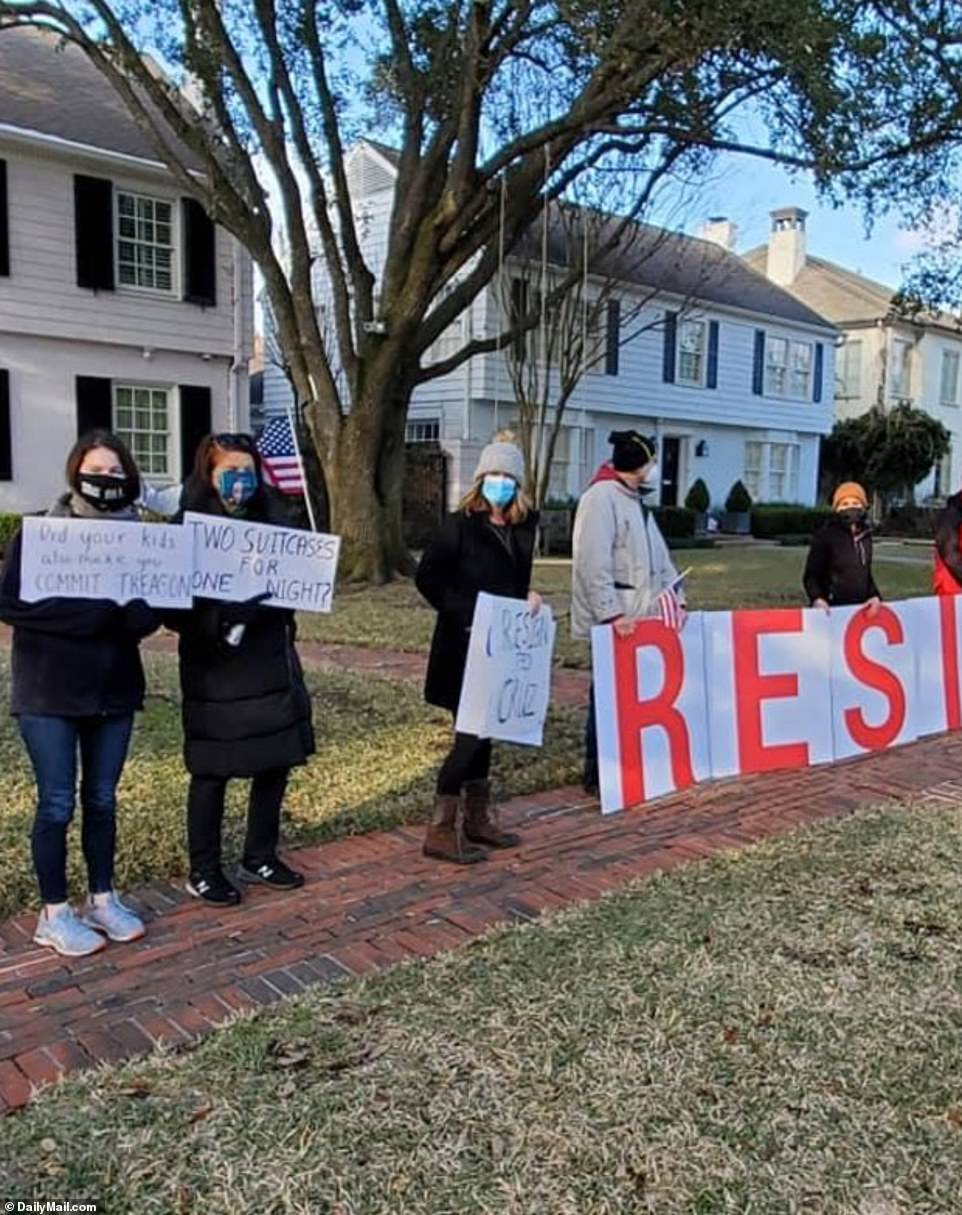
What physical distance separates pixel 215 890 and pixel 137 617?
108 cm

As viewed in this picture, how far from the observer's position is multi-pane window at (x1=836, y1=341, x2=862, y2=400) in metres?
34.3

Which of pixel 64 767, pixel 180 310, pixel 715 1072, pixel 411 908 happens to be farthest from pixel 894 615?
pixel 180 310

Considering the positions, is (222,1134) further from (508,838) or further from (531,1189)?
(508,838)

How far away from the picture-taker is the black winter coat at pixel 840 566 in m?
6.36

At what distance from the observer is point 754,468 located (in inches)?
1133

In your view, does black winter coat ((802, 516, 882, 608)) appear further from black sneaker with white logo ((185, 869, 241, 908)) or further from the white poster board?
black sneaker with white logo ((185, 869, 241, 908))

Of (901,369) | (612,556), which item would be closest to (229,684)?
(612,556)

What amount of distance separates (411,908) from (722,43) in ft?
24.6

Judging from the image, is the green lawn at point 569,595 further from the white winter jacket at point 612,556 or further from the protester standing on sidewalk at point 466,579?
the protester standing on sidewalk at point 466,579

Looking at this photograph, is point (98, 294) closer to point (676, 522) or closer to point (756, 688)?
point (676, 522)

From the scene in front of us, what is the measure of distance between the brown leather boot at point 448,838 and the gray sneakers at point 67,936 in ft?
4.45

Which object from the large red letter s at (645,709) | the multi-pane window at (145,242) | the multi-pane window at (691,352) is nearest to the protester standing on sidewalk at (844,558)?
the large red letter s at (645,709)

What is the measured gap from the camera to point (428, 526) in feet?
66.2

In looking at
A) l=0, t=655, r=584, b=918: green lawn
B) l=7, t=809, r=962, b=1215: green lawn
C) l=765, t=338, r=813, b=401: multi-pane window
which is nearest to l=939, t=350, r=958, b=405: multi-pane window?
l=765, t=338, r=813, b=401: multi-pane window
